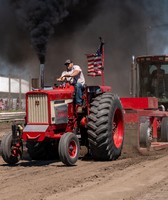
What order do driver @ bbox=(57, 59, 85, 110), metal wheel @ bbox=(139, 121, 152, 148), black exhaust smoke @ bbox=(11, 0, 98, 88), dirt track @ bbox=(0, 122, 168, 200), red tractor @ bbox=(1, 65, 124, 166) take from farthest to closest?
black exhaust smoke @ bbox=(11, 0, 98, 88)
metal wheel @ bbox=(139, 121, 152, 148)
driver @ bbox=(57, 59, 85, 110)
red tractor @ bbox=(1, 65, 124, 166)
dirt track @ bbox=(0, 122, 168, 200)

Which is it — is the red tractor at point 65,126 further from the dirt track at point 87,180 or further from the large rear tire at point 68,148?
the dirt track at point 87,180

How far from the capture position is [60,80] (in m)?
8.42

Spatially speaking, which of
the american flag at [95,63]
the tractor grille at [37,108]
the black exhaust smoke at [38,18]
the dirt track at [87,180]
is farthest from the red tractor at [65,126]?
the black exhaust smoke at [38,18]

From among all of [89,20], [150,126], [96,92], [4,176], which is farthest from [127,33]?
[4,176]

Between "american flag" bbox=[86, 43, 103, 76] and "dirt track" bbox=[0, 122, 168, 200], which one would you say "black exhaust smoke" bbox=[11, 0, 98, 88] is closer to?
"american flag" bbox=[86, 43, 103, 76]

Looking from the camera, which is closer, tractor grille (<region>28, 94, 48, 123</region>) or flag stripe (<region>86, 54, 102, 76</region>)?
tractor grille (<region>28, 94, 48, 123</region>)

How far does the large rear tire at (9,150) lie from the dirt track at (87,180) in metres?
0.12

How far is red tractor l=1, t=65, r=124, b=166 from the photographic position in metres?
7.66

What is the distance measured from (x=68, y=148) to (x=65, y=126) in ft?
2.28

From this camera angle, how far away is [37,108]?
7832 millimetres

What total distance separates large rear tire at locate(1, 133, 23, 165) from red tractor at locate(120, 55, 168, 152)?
106 inches

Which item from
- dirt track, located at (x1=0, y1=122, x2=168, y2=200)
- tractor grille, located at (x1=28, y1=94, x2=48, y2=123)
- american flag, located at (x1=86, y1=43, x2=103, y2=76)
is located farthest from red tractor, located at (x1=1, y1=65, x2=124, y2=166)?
american flag, located at (x1=86, y1=43, x2=103, y2=76)

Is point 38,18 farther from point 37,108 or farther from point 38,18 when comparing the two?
point 37,108

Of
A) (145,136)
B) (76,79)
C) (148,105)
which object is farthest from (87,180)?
(148,105)
